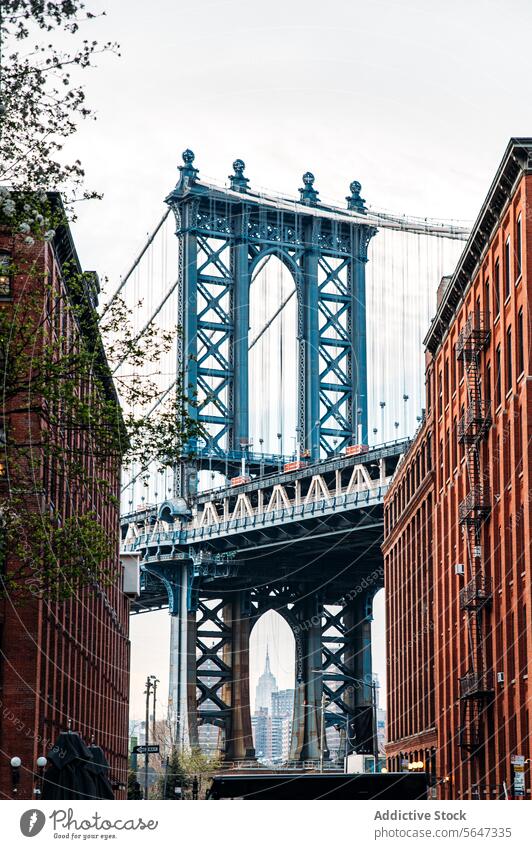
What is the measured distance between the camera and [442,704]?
2916 inches

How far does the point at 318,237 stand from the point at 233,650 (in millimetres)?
39427

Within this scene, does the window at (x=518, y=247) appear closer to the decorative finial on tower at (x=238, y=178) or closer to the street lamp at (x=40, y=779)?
the street lamp at (x=40, y=779)

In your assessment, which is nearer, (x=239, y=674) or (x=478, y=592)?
(x=478, y=592)

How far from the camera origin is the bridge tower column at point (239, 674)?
5807 inches

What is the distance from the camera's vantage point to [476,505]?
196 feet

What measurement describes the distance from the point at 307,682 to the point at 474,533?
8884 centimetres

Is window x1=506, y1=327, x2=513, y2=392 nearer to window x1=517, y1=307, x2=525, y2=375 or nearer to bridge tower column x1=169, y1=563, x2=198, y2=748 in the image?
window x1=517, y1=307, x2=525, y2=375

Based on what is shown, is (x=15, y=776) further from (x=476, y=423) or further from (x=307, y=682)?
(x=307, y=682)

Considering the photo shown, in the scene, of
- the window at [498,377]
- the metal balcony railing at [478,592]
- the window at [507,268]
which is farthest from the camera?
the metal balcony railing at [478,592]

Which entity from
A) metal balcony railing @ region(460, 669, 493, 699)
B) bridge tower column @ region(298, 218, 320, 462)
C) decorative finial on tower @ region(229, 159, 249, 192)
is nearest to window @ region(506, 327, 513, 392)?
metal balcony railing @ region(460, 669, 493, 699)

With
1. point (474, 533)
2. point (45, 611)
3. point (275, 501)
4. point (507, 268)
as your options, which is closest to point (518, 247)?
point (507, 268)

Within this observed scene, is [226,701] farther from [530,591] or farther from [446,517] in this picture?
[530,591]
